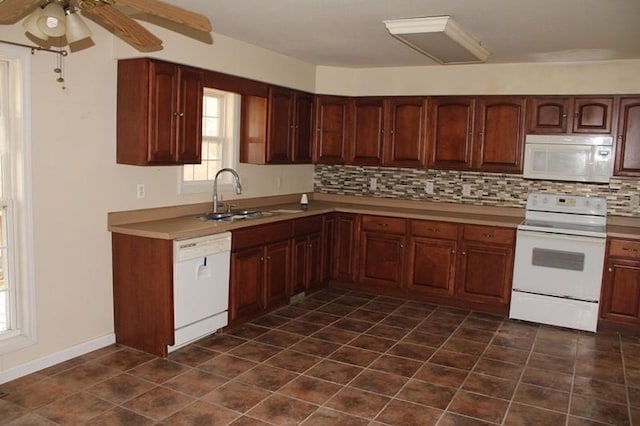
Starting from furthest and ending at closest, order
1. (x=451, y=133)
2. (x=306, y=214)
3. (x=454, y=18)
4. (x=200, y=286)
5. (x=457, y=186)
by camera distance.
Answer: (x=457, y=186) < (x=451, y=133) < (x=306, y=214) < (x=200, y=286) < (x=454, y=18)

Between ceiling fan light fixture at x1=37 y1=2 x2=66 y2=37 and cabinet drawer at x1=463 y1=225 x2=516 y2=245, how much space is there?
12.8 feet

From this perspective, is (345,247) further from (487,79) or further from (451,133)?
(487,79)

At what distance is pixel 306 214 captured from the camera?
5.16m

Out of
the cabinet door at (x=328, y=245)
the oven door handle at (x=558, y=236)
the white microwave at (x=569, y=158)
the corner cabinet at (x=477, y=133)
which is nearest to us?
the oven door handle at (x=558, y=236)

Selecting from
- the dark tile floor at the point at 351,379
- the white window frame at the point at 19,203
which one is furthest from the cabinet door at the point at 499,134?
the white window frame at the point at 19,203

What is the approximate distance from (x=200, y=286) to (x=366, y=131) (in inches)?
105

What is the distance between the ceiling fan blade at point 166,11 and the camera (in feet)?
6.97

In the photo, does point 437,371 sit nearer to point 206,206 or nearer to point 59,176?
point 206,206

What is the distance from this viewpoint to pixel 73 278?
12.0 feet

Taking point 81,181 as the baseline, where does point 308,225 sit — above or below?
below

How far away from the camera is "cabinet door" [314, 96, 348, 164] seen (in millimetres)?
5781

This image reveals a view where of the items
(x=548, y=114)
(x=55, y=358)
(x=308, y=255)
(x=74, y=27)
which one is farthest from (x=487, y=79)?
(x=55, y=358)

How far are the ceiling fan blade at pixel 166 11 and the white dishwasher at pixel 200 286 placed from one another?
5.64ft

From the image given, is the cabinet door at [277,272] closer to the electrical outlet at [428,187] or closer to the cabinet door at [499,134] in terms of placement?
the electrical outlet at [428,187]
